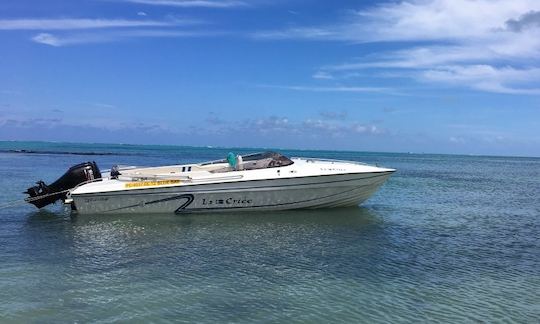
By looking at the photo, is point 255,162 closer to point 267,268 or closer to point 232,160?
point 232,160

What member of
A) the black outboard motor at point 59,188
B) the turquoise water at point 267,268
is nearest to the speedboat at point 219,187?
the black outboard motor at point 59,188

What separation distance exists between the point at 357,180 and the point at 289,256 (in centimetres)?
745

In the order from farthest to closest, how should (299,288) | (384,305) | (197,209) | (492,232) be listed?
(197,209)
(492,232)
(299,288)
(384,305)

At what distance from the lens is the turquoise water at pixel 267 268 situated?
782 cm

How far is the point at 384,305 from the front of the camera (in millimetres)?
8109

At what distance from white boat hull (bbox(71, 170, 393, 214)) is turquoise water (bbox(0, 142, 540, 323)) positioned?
44cm

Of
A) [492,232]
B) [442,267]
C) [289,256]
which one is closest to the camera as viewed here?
[442,267]

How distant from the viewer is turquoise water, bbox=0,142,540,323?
25.7 feet

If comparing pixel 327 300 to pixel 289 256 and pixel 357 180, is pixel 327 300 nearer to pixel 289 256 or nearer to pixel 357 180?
pixel 289 256

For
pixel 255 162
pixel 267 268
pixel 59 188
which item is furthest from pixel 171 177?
pixel 267 268

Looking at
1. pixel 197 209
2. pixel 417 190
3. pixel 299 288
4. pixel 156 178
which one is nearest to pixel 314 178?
pixel 197 209

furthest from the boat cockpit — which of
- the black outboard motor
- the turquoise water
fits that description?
the black outboard motor

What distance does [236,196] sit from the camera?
1711cm

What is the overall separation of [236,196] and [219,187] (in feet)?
2.24
